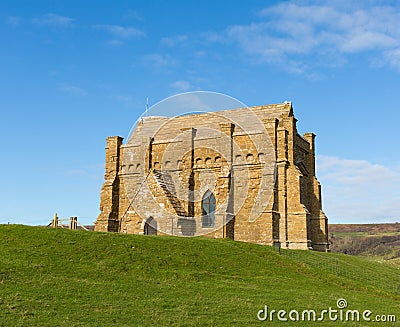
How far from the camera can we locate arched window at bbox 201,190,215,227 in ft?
105

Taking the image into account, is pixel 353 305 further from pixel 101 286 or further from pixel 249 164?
pixel 249 164

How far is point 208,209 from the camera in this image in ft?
107

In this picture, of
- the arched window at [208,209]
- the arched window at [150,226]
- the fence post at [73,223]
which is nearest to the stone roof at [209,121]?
the arched window at [208,209]

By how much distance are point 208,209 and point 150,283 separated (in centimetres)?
1686

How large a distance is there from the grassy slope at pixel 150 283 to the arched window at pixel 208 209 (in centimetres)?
785

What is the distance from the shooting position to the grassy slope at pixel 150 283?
1234 centimetres

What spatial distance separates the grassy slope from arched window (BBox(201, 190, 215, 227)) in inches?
309

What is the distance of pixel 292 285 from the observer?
18.2m

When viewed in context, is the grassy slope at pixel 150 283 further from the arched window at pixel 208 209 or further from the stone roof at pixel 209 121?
the stone roof at pixel 209 121

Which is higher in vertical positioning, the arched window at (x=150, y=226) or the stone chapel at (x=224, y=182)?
the stone chapel at (x=224, y=182)

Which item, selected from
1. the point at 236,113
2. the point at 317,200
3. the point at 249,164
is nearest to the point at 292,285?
the point at 249,164

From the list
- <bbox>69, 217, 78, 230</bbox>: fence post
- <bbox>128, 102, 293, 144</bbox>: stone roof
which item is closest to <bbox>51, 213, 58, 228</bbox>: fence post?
<bbox>69, 217, 78, 230</bbox>: fence post

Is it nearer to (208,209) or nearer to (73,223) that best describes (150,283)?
(73,223)

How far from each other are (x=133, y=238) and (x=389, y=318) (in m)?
11.3
